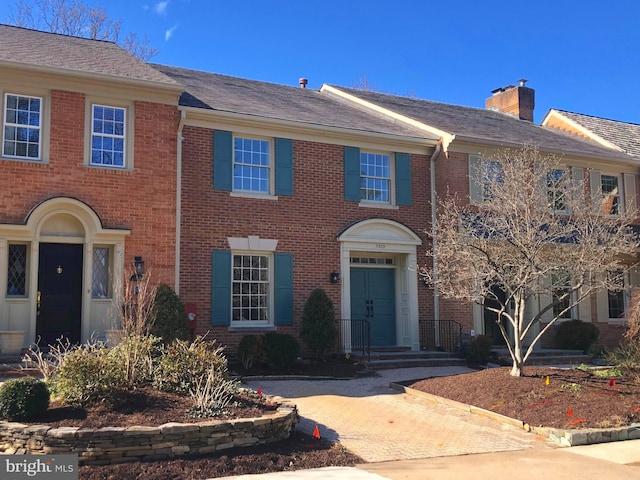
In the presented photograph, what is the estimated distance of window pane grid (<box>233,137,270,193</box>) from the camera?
15.0 metres

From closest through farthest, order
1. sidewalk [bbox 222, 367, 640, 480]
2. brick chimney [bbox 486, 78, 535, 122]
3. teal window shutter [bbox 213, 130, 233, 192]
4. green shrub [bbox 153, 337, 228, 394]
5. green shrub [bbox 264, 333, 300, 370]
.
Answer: sidewalk [bbox 222, 367, 640, 480] → green shrub [bbox 153, 337, 228, 394] → green shrub [bbox 264, 333, 300, 370] → teal window shutter [bbox 213, 130, 233, 192] → brick chimney [bbox 486, 78, 535, 122]

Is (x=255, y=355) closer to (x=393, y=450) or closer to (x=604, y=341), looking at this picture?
(x=393, y=450)

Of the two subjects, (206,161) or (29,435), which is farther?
(206,161)

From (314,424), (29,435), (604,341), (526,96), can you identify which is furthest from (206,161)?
(526,96)

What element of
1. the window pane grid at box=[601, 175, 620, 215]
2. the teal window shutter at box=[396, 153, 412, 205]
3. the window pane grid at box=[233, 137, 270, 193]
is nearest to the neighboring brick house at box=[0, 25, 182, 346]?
the window pane grid at box=[233, 137, 270, 193]

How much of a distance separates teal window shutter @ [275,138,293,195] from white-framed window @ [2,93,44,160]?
5223 mm

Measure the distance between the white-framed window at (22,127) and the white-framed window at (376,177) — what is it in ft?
24.9

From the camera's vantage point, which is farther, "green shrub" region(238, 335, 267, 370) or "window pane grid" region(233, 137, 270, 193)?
"window pane grid" region(233, 137, 270, 193)

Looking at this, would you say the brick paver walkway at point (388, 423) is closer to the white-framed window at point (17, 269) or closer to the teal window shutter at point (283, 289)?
the teal window shutter at point (283, 289)

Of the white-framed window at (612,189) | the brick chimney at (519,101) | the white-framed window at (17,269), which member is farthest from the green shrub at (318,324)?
the brick chimney at (519,101)

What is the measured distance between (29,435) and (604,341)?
→ 16135 millimetres

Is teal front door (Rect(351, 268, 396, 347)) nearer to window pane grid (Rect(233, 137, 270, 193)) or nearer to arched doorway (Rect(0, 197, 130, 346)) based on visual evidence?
window pane grid (Rect(233, 137, 270, 193))

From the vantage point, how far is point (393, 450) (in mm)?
7926

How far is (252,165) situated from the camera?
15.0 meters
